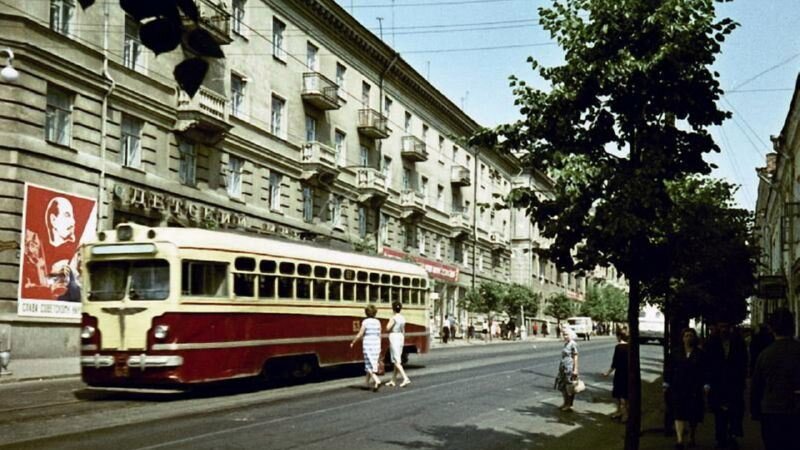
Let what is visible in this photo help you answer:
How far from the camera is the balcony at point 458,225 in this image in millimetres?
62219

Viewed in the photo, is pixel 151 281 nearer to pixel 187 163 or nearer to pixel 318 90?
pixel 187 163

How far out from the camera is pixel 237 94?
35.2 meters

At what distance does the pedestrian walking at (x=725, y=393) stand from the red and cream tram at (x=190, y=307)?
848cm

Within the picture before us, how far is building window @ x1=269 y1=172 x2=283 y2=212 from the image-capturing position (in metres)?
37.8

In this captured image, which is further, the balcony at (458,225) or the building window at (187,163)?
the balcony at (458,225)

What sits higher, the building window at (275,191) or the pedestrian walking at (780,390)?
the building window at (275,191)

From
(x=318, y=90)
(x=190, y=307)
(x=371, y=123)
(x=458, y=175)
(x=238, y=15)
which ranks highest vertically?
(x=238, y=15)

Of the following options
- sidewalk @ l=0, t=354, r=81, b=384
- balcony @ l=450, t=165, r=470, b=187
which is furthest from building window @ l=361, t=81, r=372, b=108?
sidewalk @ l=0, t=354, r=81, b=384

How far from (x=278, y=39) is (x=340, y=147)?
7997 mm

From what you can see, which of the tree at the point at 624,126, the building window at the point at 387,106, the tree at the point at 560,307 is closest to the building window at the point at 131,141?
the tree at the point at 624,126

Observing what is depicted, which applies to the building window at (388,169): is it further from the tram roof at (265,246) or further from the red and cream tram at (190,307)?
the red and cream tram at (190,307)

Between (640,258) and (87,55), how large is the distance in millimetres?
21141

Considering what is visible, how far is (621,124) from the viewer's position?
31.5ft

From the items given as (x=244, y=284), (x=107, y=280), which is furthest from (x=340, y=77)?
(x=107, y=280)
